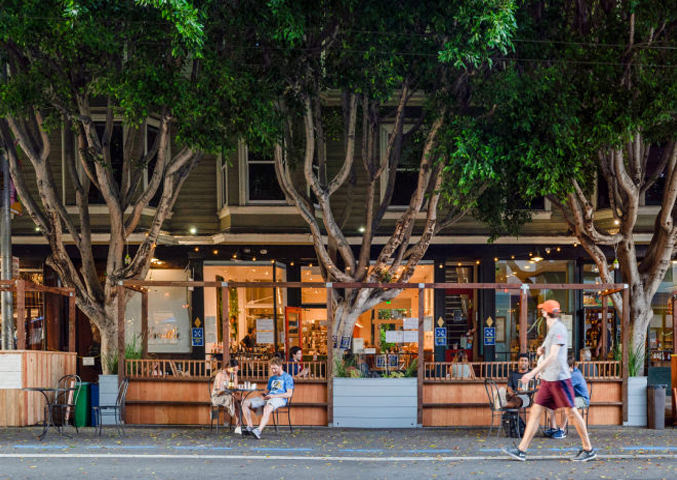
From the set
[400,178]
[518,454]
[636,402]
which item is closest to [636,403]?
[636,402]

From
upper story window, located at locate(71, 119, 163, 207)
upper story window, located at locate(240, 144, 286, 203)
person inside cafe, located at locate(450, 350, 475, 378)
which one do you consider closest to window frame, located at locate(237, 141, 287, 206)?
upper story window, located at locate(240, 144, 286, 203)

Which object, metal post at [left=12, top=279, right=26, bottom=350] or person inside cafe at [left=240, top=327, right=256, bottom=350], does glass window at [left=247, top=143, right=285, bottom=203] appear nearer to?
person inside cafe at [left=240, top=327, right=256, bottom=350]

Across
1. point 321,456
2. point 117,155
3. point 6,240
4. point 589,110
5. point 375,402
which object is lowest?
point 321,456

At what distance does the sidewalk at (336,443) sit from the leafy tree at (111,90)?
291 centimetres

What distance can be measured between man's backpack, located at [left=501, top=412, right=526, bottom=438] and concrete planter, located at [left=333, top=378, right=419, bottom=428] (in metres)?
1.73

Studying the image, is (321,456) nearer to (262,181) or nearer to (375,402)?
(375,402)

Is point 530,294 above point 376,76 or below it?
below

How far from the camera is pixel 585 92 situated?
13.7 meters

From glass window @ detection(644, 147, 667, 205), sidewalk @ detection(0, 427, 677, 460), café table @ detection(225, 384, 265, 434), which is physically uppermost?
glass window @ detection(644, 147, 667, 205)

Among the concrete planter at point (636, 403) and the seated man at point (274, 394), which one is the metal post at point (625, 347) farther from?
the seated man at point (274, 394)

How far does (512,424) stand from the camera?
484 inches

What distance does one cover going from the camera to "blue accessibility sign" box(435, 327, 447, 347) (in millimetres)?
19625

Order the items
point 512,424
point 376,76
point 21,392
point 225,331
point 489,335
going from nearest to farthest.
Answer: point 512,424 → point 21,392 → point 376,76 → point 225,331 → point 489,335

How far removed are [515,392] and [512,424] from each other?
0.56 meters
